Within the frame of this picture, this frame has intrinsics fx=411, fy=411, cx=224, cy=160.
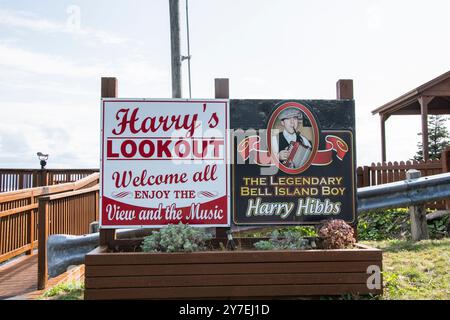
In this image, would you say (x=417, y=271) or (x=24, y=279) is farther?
(x=24, y=279)

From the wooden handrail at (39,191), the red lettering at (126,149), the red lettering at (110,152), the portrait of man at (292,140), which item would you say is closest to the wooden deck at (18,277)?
the wooden handrail at (39,191)

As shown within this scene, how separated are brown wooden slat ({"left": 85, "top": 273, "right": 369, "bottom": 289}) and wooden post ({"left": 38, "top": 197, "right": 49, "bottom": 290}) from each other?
183cm

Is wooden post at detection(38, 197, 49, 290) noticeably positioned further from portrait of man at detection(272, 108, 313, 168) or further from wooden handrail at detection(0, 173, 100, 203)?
portrait of man at detection(272, 108, 313, 168)

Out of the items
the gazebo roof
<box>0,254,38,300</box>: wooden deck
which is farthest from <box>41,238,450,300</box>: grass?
the gazebo roof

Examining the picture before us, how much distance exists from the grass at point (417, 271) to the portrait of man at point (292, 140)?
187cm

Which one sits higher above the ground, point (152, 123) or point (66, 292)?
point (152, 123)

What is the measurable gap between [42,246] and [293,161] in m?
3.82

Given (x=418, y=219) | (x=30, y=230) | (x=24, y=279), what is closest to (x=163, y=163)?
(x=24, y=279)

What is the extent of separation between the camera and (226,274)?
4.58 meters

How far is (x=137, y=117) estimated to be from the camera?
5348 millimetres

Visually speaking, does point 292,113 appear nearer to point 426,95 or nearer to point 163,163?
point 163,163

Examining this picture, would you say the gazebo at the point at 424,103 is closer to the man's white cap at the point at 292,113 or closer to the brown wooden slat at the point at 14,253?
the man's white cap at the point at 292,113

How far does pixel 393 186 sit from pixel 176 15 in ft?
17.1
